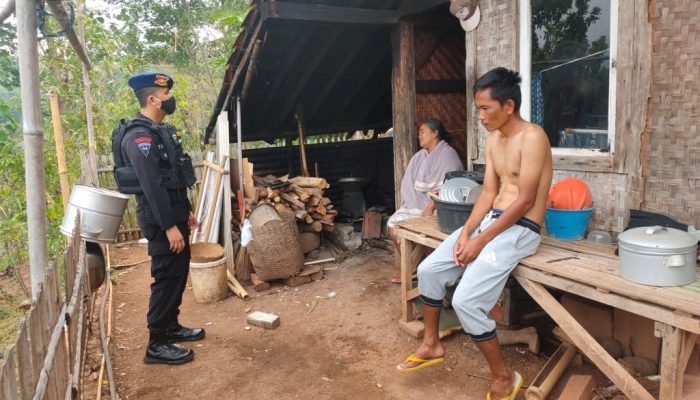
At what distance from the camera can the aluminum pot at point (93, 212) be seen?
161 inches

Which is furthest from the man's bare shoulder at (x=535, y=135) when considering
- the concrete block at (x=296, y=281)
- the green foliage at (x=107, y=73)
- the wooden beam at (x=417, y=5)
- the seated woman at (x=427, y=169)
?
the green foliage at (x=107, y=73)

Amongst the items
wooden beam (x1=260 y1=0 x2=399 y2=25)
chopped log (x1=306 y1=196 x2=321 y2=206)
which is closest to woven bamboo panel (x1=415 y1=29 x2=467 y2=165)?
wooden beam (x1=260 y1=0 x2=399 y2=25)


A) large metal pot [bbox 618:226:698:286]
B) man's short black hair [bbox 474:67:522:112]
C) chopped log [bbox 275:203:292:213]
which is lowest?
chopped log [bbox 275:203:292:213]

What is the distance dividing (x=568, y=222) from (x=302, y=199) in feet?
11.8

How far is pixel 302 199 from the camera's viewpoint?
641 centimetres

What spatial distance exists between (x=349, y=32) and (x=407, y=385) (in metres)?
4.32

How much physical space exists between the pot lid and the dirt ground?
1406 millimetres

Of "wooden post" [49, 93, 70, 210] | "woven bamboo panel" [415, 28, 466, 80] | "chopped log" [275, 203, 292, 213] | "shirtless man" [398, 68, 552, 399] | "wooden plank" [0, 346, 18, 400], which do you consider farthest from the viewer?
"chopped log" [275, 203, 292, 213]

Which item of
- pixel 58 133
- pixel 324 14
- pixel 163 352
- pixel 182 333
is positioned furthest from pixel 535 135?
pixel 58 133

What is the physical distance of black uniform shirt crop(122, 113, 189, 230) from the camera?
3602 millimetres

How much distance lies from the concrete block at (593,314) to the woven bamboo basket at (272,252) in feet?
9.83

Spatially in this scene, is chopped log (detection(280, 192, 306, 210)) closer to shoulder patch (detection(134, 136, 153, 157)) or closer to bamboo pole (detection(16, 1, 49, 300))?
shoulder patch (detection(134, 136, 153, 157))

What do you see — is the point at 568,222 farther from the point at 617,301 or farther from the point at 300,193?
the point at 300,193

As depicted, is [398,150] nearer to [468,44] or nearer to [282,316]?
[468,44]
